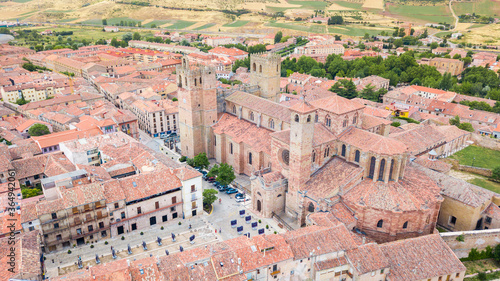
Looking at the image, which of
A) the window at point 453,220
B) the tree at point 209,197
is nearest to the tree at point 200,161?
the tree at point 209,197

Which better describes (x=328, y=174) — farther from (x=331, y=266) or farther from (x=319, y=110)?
(x=331, y=266)

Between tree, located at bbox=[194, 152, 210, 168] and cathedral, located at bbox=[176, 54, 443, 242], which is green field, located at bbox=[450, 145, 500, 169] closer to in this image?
cathedral, located at bbox=[176, 54, 443, 242]

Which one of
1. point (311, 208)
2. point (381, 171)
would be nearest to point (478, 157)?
point (381, 171)

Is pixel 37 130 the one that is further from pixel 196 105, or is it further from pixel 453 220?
pixel 453 220

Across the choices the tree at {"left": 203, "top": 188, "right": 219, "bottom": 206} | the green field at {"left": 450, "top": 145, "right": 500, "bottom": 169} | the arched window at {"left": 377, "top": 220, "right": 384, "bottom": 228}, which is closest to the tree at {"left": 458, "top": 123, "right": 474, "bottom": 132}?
the green field at {"left": 450, "top": 145, "right": 500, "bottom": 169}

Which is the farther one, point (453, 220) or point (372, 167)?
point (453, 220)

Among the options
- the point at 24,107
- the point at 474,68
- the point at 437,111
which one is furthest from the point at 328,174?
the point at 474,68

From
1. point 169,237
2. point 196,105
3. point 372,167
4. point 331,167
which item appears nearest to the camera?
point 372,167

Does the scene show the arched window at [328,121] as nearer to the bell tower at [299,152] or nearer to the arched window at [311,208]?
the bell tower at [299,152]
